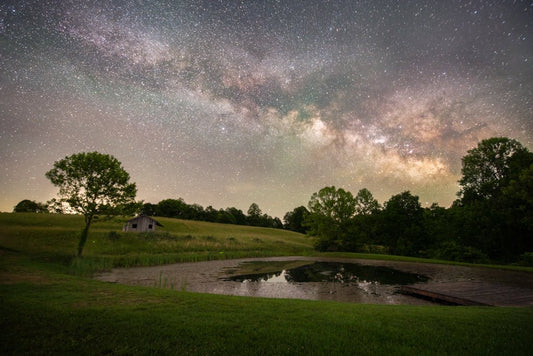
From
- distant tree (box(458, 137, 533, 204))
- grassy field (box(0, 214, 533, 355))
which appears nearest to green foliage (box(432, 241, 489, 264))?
distant tree (box(458, 137, 533, 204))

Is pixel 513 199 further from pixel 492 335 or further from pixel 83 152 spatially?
pixel 83 152

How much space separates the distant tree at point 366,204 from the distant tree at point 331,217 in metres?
2.96

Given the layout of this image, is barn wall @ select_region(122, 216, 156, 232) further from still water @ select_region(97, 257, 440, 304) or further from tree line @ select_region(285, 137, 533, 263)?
still water @ select_region(97, 257, 440, 304)

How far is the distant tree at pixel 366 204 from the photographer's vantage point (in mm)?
52688

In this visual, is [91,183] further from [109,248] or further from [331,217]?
[331,217]

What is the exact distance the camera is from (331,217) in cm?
4941

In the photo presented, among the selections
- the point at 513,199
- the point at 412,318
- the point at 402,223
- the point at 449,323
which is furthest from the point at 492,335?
the point at 402,223

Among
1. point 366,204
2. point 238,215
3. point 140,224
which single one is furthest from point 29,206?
point 366,204

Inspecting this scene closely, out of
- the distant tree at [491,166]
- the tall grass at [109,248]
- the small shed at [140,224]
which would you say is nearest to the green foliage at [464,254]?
the distant tree at [491,166]

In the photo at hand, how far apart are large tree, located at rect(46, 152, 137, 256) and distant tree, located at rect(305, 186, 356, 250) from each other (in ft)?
116

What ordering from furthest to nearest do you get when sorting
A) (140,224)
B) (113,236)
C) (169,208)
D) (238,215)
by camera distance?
(238,215) < (169,208) < (140,224) < (113,236)

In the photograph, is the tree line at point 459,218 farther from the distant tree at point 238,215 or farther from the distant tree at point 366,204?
the distant tree at point 238,215

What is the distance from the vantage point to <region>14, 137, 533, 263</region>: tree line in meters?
22.8

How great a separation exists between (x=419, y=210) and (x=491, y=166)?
1509 cm
